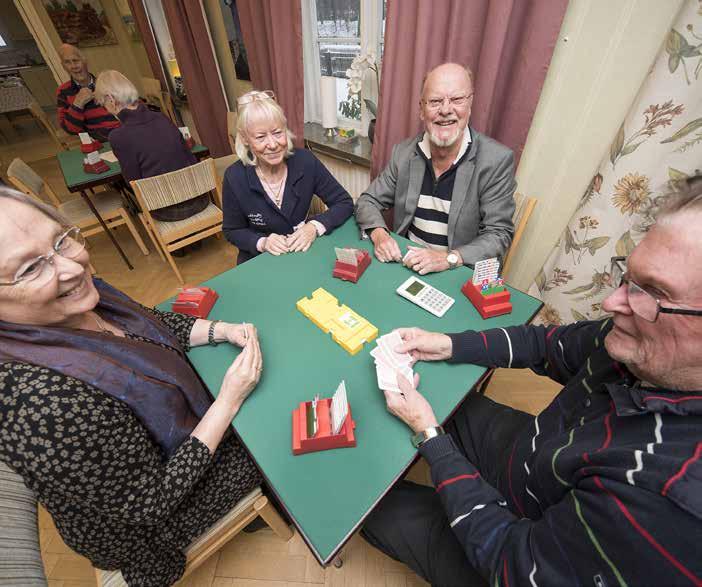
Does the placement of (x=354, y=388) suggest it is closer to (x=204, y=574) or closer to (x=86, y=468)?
(x=86, y=468)

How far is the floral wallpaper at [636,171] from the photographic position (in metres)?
1.15

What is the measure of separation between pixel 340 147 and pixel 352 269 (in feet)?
5.27

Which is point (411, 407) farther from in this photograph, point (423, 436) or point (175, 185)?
point (175, 185)

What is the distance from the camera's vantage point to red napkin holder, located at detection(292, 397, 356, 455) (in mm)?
746

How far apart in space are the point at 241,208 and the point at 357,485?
4.76 ft

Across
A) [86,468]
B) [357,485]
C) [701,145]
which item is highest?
[701,145]

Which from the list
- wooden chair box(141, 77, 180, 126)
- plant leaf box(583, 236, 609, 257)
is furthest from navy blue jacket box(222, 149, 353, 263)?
wooden chair box(141, 77, 180, 126)

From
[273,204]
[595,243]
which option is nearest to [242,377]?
[273,204]

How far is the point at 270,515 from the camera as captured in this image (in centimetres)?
103

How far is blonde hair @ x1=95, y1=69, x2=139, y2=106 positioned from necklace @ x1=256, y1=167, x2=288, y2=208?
1490 mm

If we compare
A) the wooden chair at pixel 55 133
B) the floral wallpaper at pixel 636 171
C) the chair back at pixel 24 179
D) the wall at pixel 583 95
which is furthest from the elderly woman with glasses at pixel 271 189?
the wooden chair at pixel 55 133

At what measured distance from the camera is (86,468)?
24.6 inches

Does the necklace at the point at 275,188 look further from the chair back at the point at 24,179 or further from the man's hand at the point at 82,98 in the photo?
the man's hand at the point at 82,98

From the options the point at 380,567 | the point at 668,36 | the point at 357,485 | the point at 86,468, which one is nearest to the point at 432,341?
the point at 357,485
